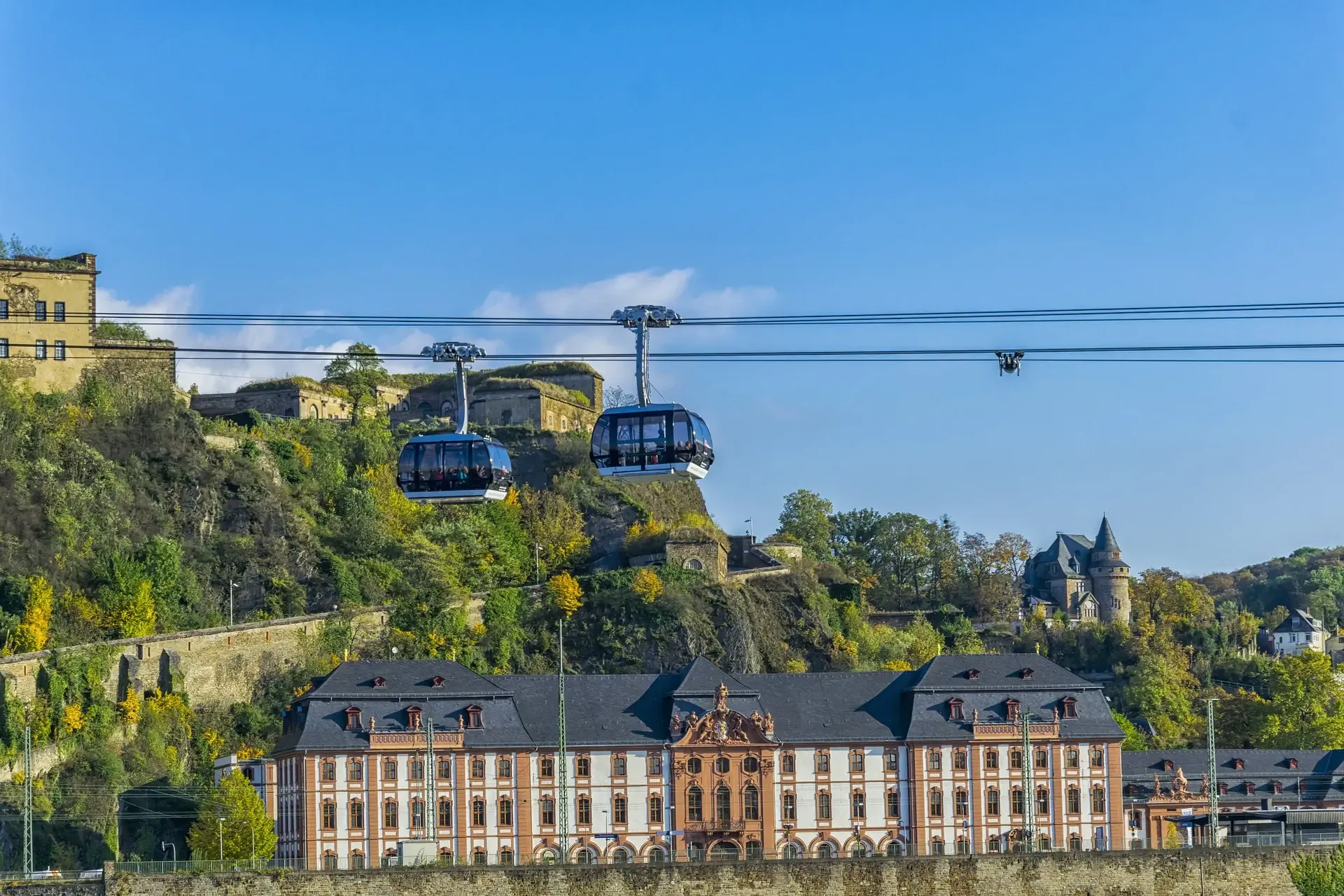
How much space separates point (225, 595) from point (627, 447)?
6243 cm

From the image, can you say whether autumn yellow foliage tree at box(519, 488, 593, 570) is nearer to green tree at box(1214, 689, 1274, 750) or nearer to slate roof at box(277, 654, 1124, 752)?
slate roof at box(277, 654, 1124, 752)

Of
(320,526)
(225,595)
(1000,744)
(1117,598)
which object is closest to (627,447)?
(1000,744)

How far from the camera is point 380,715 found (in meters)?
101

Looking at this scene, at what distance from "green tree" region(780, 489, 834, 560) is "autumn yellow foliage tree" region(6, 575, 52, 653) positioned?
7225 centimetres

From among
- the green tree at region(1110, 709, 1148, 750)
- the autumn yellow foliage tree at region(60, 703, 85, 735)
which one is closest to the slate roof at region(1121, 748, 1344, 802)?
the green tree at region(1110, 709, 1148, 750)

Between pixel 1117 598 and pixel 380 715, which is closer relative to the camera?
pixel 380 715

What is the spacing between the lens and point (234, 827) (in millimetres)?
93312

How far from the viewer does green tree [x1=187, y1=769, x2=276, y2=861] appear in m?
93.1

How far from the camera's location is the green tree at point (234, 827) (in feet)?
306

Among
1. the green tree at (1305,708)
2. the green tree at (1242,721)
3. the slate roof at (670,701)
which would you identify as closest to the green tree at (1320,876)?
the slate roof at (670,701)

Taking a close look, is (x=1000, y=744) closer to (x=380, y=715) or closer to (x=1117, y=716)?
(x=380, y=715)

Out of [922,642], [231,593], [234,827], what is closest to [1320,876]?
[234,827]

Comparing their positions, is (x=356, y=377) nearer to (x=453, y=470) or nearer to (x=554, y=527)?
(x=554, y=527)

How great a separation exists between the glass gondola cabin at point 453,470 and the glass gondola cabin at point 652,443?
370 cm
